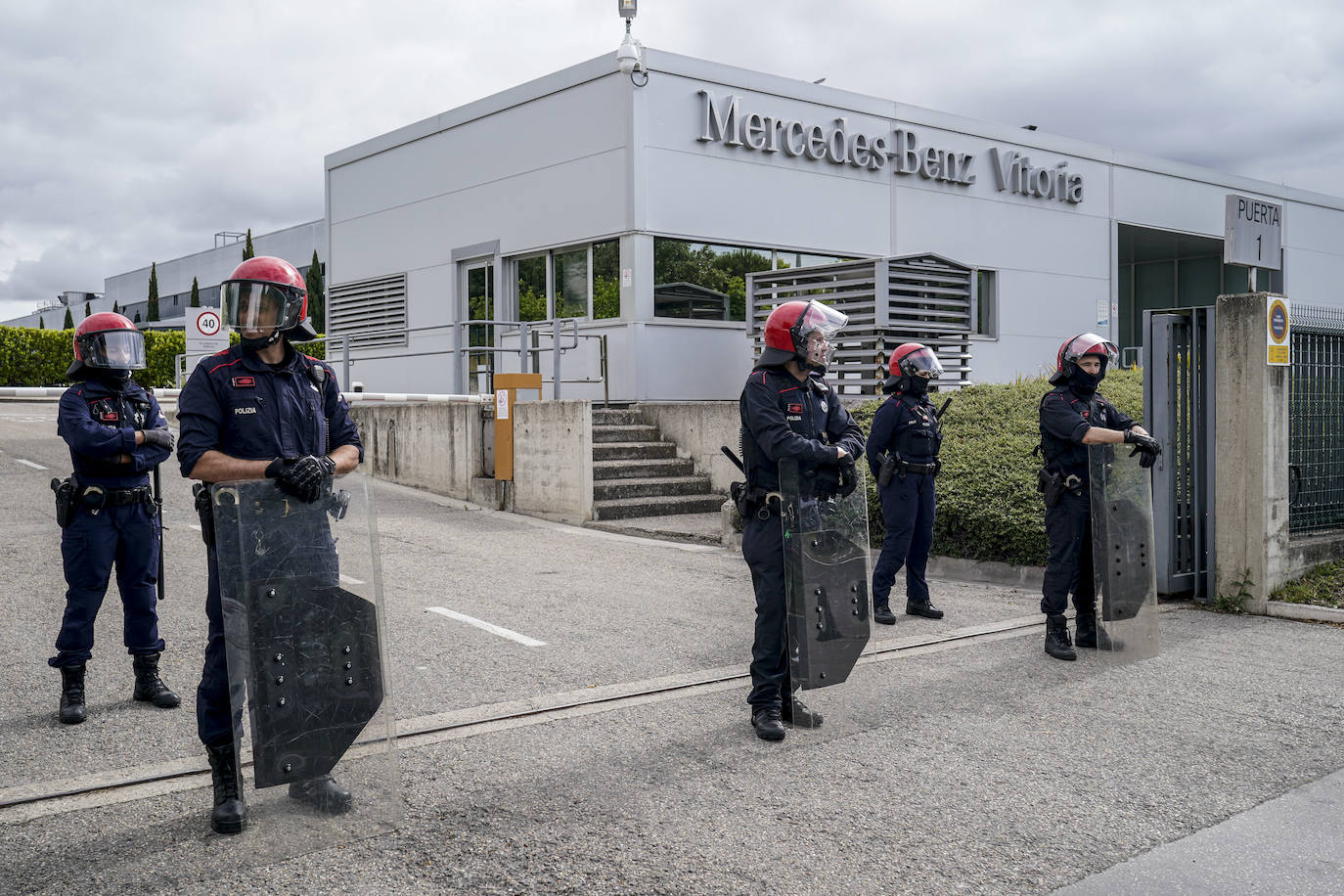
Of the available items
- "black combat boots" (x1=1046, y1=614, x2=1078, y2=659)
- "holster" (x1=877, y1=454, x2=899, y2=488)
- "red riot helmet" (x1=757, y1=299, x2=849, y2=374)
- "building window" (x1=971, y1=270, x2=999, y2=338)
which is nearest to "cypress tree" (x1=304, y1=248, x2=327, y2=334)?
"building window" (x1=971, y1=270, x2=999, y2=338)

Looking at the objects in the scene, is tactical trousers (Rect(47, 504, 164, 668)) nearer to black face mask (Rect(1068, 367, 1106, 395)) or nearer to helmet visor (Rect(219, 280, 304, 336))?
helmet visor (Rect(219, 280, 304, 336))

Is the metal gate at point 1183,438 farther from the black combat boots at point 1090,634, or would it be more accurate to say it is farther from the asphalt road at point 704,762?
the black combat boots at point 1090,634

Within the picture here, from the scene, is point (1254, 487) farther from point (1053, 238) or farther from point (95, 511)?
point (1053, 238)

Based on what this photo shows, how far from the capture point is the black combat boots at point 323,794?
392cm

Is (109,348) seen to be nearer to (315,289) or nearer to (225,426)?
(225,426)

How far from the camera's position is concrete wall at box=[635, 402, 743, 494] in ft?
46.4

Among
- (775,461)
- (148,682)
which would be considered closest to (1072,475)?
(775,461)

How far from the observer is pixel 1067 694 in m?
5.76

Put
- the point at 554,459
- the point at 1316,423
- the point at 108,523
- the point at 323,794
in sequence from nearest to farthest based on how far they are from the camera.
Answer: the point at 323,794, the point at 108,523, the point at 1316,423, the point at 554,459

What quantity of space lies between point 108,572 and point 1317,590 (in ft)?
26.7

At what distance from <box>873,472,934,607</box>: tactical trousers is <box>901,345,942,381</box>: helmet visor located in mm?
712

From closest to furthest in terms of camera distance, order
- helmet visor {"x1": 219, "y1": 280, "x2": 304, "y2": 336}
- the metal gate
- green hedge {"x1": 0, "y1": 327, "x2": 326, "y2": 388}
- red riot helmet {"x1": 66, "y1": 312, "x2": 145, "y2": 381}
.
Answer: helmet visor {"x1": 219, "y1": 280, "x2": 304, "y2": 336}, red riot helmet {"x1": 66, "y1": 312, "x2": 145, "y2": 381}, the metal gate, green hedge {"x1": 0, "y1": 327, "x2": 326, "y2": 388}

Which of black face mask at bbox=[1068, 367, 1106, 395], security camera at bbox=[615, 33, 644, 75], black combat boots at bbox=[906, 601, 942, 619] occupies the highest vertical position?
security camera at bbox=[615, 33, 644, 75]

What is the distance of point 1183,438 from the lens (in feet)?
28.1
